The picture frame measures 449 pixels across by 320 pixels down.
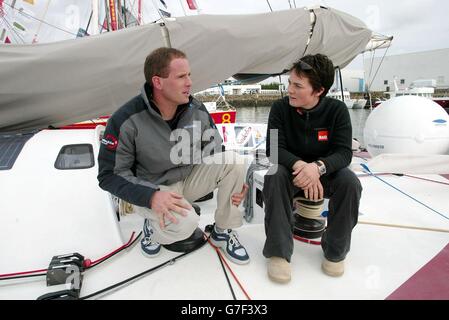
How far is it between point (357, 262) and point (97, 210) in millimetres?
1397

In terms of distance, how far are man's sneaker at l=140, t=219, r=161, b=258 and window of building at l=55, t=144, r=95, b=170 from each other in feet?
1.75

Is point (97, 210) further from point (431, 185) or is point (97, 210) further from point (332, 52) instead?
point (431, 185)

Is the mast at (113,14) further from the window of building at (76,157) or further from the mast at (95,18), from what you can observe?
the window of building at (76,157)

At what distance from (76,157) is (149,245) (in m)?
0.72

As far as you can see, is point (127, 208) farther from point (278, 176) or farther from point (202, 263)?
point (278, 176)

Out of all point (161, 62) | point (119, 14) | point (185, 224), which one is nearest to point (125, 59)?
point (161, 62)

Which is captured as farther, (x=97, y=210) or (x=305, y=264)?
(x=97, y=210)

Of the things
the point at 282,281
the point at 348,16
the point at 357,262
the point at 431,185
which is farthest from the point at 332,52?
the point at 282,281

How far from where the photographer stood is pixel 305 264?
147 centimetres

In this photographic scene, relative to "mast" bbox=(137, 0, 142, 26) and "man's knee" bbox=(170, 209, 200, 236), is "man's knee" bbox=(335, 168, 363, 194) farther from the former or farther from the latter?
"mast" bbox=(137, 0, 142, 26)

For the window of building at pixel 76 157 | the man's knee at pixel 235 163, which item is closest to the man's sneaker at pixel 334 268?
the man's knee at pixel 235 163

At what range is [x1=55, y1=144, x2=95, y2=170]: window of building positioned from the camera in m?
1.71

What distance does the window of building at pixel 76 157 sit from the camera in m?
1.71
